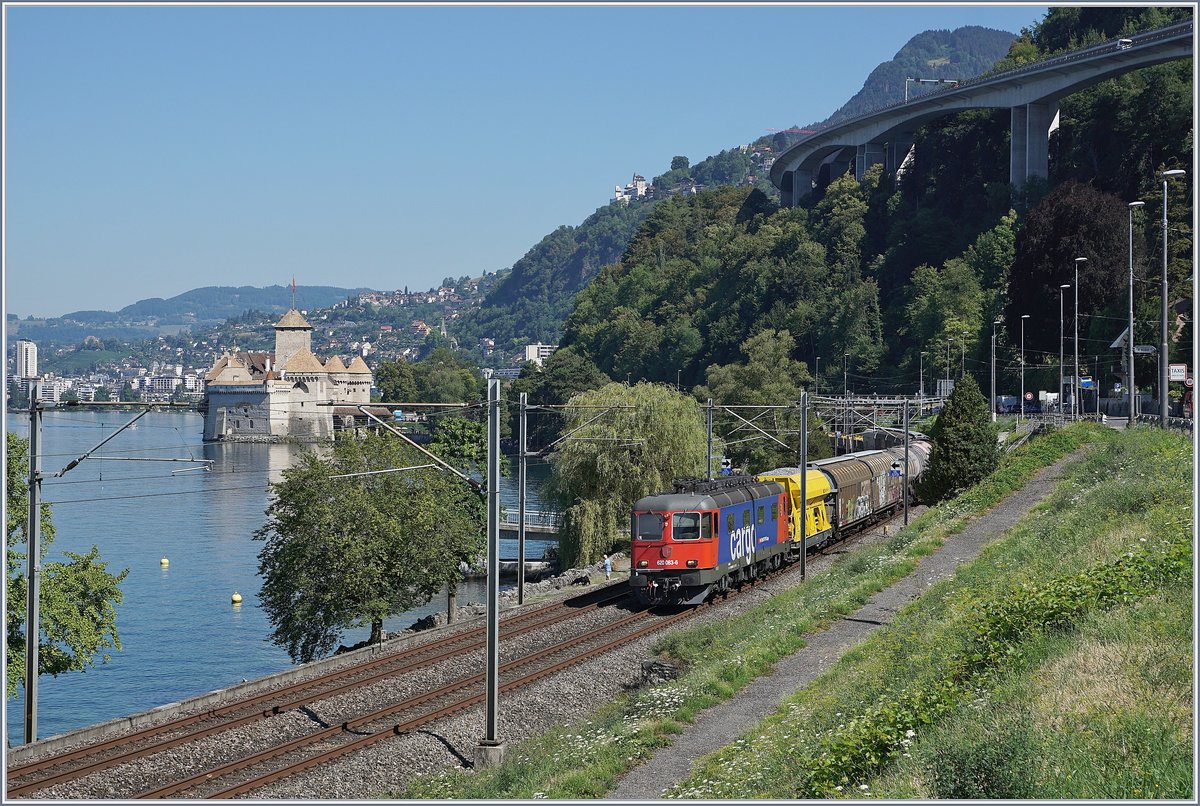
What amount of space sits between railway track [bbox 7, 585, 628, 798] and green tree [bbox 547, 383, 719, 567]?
2209cm

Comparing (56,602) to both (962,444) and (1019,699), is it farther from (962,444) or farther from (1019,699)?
(962,444)

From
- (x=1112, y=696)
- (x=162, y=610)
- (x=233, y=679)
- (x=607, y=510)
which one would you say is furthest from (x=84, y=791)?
(x=162, y=610)

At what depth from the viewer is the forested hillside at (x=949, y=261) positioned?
82562mm

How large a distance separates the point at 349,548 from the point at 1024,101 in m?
93.0

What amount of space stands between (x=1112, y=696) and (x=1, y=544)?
16742 mm

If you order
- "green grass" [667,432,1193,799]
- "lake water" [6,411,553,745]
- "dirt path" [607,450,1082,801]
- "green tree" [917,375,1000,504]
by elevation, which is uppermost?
"green tree" [917,375,1000,504]

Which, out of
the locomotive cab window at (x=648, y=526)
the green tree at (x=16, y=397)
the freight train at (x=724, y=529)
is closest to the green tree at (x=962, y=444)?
the freight train at (x=724, y=529)

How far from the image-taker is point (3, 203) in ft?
56.8

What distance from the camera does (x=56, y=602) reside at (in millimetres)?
34094

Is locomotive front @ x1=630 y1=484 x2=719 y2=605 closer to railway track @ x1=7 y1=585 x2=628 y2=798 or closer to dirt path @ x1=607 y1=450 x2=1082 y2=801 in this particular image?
railway track @ x1=7 y1=585 x2=628 y2=798

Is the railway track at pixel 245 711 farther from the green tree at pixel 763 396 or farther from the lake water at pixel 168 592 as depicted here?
the green tree at pixel 763 396

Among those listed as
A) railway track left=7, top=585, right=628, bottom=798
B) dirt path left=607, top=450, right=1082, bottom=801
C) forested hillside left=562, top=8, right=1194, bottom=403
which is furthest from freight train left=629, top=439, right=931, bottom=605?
forested hillside left=562, top=8, right=1194, bottom=403

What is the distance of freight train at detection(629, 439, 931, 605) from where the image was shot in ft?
111

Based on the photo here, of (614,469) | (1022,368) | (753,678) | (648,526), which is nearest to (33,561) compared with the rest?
(753,678)
